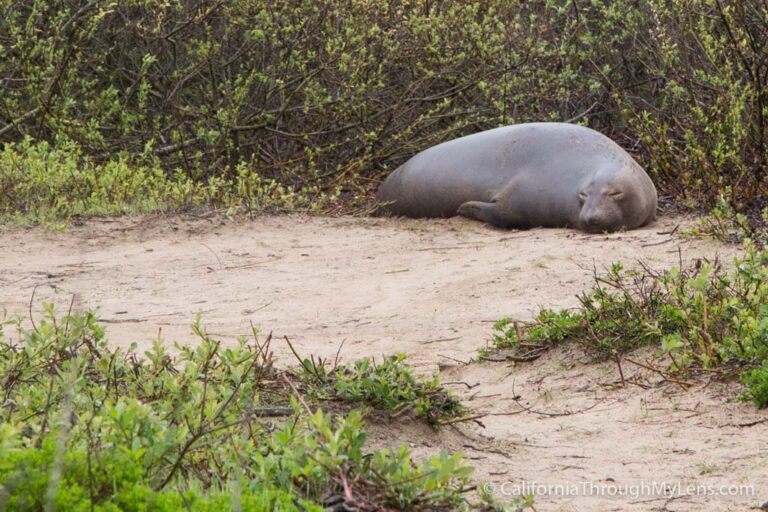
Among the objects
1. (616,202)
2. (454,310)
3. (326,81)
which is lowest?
(454,310)

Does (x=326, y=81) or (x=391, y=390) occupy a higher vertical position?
(x=326, y=81)

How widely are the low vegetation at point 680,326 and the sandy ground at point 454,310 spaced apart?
0.28 ft

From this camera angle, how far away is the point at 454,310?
214 inches

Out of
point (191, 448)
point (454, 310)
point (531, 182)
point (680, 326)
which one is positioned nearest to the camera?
point (191, 448)

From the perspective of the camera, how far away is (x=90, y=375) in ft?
10.9

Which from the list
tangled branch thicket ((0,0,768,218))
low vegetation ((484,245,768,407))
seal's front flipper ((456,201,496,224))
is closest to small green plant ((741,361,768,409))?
low vegetation ((484,245,768,407))

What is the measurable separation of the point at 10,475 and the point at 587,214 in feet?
18.7

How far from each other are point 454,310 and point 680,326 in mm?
1481

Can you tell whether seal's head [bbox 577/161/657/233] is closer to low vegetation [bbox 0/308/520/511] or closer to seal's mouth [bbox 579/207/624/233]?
seal's mouth [bbox 579/207/624/233]

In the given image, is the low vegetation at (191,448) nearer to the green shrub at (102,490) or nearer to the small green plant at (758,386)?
the green shrub at (102,490)

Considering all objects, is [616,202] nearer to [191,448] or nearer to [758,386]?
[758,386]

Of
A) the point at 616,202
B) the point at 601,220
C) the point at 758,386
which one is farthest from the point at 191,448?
the point at 616,202

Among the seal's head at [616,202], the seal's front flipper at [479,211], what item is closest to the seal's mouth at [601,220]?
the seal's head at [616,202]

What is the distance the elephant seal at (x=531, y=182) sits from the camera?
24.3 feet
